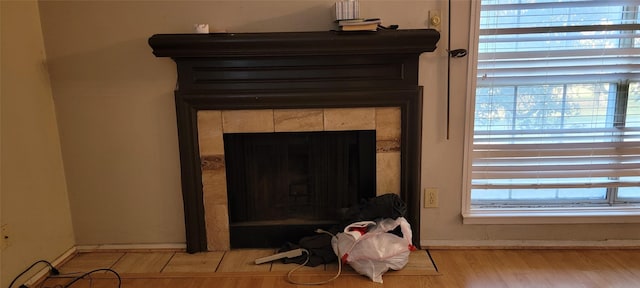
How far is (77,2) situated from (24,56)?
0.36m

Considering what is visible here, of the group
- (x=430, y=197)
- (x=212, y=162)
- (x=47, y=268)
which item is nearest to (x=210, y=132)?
(x=212, y=162)

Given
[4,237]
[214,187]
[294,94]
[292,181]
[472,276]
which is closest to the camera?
[4,237]

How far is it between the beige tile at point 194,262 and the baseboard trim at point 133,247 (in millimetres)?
56

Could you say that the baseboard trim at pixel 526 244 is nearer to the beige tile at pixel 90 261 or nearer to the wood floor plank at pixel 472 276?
the wood floor plank at pixel 472 276

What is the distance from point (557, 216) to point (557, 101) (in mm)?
630

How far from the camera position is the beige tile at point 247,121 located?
6.09 feet

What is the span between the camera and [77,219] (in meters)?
2.01

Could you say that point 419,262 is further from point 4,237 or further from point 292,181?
point 4,237

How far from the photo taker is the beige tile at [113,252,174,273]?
5.97 feet

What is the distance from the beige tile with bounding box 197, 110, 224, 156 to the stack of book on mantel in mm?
774

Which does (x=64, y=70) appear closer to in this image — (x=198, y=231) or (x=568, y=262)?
(x=198, y=231)

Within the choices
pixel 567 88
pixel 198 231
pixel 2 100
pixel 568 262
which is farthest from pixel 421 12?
pixel 2 100

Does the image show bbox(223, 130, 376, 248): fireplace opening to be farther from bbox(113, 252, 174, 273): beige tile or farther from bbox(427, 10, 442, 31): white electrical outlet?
bbox(427, 10, 442, 31): white electrical outlet

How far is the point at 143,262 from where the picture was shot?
1.89m
